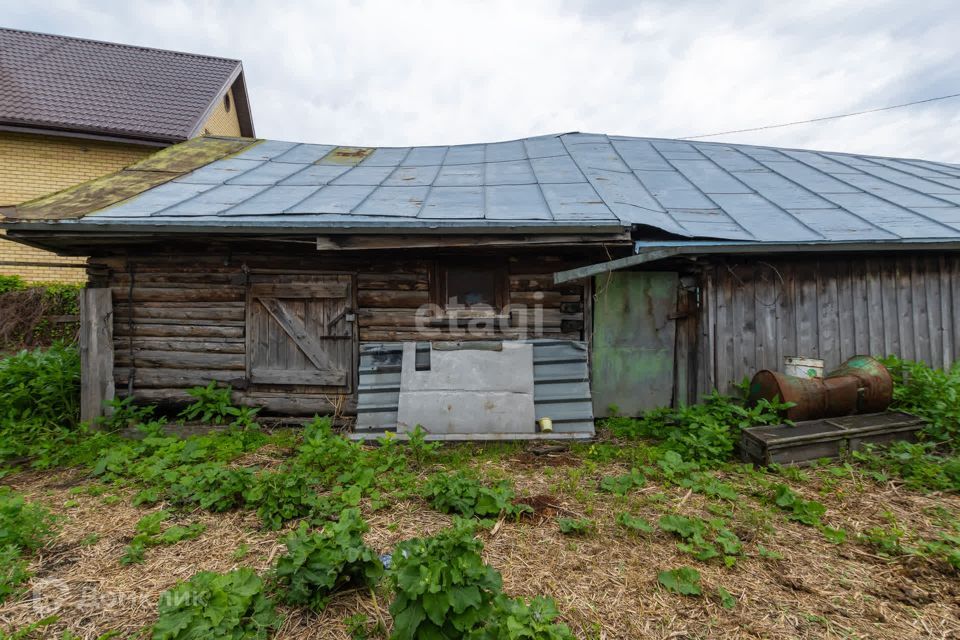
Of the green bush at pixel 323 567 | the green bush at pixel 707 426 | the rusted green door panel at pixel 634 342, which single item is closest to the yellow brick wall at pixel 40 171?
the green bush at pixel 323 567

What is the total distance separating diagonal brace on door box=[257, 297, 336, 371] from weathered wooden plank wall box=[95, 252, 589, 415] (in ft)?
1.19

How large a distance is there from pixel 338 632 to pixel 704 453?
3.78 metres

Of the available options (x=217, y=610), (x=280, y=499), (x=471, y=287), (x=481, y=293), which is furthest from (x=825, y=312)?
(x=217, y=610)

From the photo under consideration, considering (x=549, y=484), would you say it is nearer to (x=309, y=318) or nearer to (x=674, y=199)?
(x=309, y=318)

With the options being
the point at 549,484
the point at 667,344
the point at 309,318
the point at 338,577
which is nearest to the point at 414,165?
Answer: the point at 309,318

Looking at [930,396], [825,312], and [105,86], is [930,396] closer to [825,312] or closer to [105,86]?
[825,312]

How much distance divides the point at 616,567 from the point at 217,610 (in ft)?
7.36

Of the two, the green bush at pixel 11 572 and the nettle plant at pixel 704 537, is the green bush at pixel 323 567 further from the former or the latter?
the nettle plant at pixel 704 537

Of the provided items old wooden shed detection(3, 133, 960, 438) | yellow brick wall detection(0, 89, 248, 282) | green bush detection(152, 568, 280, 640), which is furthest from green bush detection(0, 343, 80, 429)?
yellow brick wall detection(0, 89, 248, 282)

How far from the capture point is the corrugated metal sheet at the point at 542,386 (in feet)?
16.8

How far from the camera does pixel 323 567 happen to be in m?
2.31

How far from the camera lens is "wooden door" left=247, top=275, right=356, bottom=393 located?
5.85 meters

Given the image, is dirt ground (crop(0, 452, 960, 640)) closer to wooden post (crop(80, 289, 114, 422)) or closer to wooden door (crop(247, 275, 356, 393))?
wooden post (crop(80, 289, 114, 422))

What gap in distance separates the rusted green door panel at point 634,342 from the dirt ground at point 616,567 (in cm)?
214
